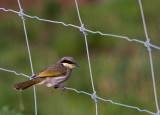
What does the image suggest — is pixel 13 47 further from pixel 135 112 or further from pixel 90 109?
pixel 135 112

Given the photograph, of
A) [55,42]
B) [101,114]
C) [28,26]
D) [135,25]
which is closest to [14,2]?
[28,26]

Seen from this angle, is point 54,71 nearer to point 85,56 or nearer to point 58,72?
point 58,72

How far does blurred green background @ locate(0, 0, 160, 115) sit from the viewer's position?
5.20 metres

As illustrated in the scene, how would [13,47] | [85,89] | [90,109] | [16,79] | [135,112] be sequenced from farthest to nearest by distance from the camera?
1. [13,47]
2. [16,79]
3. [85,89]
4. [90,109]
5. [135,112]

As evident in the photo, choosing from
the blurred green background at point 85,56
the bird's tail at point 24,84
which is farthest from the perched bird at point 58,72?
the blurred green background at point 85,56

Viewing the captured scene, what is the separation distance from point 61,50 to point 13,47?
0.98 metres

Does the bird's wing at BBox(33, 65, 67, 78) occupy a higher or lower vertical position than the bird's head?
lower

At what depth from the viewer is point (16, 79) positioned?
6.07m

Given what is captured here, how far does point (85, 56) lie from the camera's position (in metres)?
6.82

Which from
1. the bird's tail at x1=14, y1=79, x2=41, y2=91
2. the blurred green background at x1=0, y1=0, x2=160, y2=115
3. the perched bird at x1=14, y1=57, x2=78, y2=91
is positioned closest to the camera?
the bird's tail at x1=14, y1=79, x2=41, y2=91

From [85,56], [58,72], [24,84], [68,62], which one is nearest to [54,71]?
[58,72]

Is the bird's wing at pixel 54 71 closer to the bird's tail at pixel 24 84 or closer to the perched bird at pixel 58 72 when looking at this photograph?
the perched bird at pixel 58 72

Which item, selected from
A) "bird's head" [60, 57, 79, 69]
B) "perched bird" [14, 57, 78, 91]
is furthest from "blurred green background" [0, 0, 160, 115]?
"bird's head" [60, 57, 79, 69]

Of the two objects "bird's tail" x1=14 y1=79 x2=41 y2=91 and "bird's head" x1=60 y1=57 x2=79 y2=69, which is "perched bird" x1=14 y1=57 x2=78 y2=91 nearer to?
"bird's head" x1=60 y1=57 x2=79 y2=69
